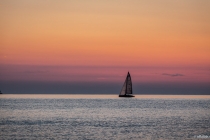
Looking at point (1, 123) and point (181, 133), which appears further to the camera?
point (1, 123)

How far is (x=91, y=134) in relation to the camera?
57.9 m

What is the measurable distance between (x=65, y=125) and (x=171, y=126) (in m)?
16.5

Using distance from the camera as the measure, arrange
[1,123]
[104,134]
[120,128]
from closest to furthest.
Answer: [104,134], [120,128], [1,123]

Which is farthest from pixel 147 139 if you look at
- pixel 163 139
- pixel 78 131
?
pixel 78 131

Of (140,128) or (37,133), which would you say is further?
(140,128)

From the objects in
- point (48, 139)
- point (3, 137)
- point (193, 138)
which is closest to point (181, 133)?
point (193, 138)

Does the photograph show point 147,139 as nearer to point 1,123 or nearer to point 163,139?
point 163,139

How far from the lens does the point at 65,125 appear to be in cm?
6894

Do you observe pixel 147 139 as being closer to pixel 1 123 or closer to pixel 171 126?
pixel 171 126

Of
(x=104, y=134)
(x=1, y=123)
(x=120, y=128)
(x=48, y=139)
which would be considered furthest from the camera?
(x=1, y=123)

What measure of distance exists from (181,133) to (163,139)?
21.9 feet

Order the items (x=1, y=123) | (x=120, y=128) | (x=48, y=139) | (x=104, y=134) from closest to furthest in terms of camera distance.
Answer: (x=48, y=139), (x=104, y=134), (x=120, y=128), (x=1, y=123)

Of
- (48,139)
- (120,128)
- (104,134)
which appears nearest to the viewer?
(48,139)

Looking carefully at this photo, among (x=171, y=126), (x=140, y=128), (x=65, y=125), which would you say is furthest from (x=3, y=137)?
(x=171, y=126)
